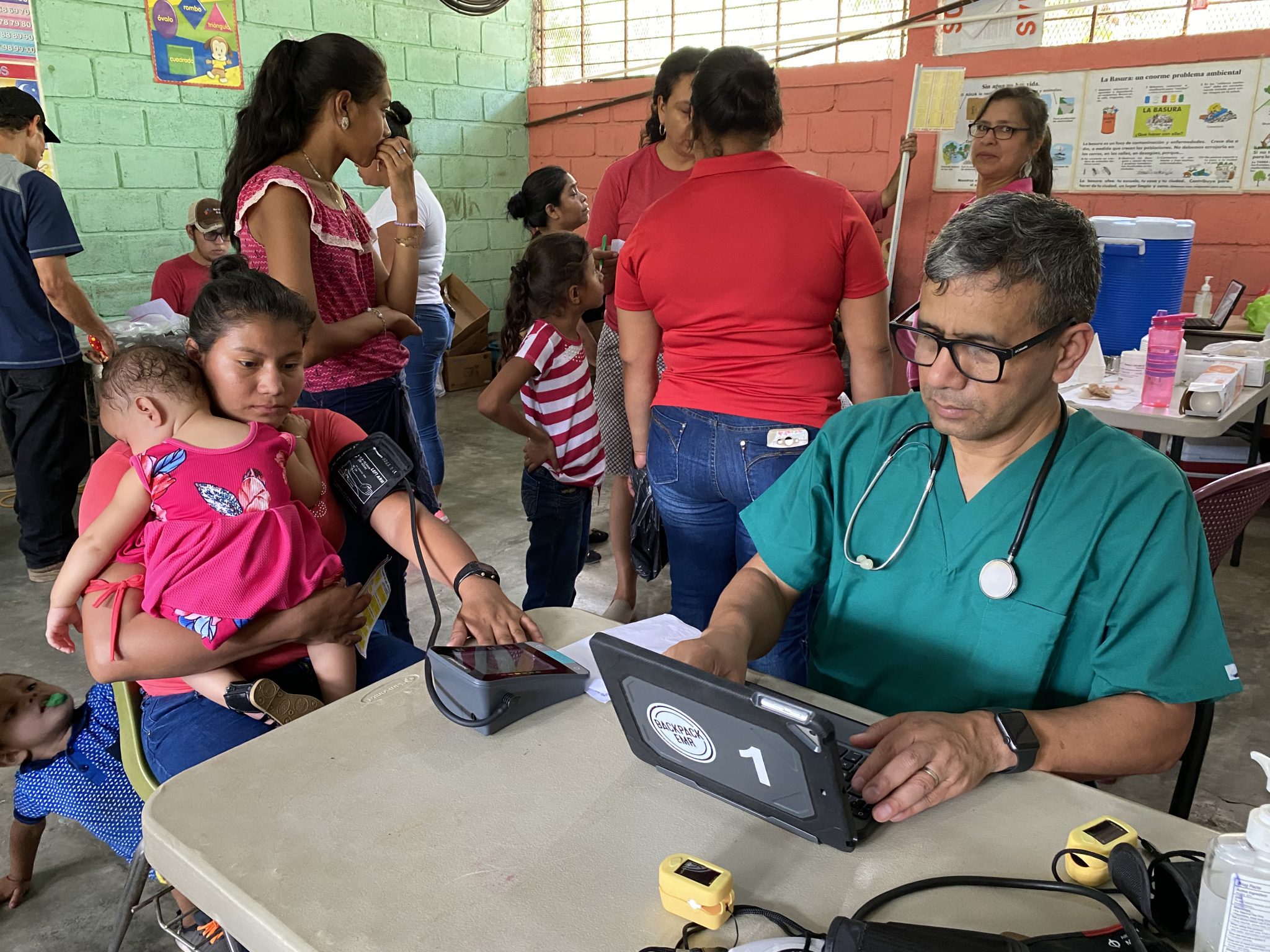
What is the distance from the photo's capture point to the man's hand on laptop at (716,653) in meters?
1.11

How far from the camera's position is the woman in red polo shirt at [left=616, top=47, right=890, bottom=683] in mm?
1831

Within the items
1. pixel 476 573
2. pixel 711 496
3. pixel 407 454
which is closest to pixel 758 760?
pixel 476 573

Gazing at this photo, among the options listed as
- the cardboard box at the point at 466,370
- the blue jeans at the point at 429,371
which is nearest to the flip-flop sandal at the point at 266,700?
the blue jeans at the point at 429,371

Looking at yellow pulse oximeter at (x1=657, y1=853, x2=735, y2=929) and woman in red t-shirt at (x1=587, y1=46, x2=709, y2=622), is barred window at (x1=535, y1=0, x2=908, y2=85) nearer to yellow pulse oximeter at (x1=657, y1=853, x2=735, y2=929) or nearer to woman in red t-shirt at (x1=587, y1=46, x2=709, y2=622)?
woman in red t-shirt at (x1=587, y1=46, x2=709, y2=622)

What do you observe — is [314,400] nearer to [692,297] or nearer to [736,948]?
[692,297]

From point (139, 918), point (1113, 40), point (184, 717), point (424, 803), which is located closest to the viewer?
point (424, 803)

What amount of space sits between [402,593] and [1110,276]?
7.57 ft

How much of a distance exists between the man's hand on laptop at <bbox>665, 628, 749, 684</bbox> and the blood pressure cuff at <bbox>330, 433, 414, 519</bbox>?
2.18 ft

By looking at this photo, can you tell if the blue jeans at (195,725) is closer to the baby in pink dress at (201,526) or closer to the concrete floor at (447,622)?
the baby in pink dress at (201,526)

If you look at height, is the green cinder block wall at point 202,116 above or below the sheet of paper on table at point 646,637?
above

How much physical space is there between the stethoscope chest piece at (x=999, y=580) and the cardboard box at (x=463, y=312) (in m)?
5.28

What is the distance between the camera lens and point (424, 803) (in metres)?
0.94

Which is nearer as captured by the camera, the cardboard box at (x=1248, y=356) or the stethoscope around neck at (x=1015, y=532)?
the stethoscope around neck at (x=1015, y=532)

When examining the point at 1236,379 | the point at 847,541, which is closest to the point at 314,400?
the point at 847,541
